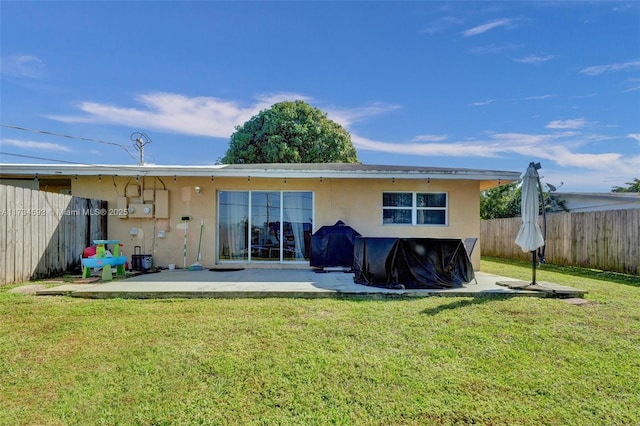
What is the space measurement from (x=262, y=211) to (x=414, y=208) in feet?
14.5

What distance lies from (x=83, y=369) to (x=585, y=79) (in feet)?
53.9

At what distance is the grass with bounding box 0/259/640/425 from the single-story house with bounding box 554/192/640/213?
667 inches

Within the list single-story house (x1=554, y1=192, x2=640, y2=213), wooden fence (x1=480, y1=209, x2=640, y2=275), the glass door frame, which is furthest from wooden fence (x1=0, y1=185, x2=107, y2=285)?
single-story house (x1=554, y1=192, x2=640, y2=213)

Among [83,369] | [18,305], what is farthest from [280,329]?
[18,305]

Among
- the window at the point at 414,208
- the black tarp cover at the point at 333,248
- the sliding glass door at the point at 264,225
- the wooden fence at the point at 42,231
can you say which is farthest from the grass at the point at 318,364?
the window at the point at 414,208

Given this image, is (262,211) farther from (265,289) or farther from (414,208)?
(414,208)

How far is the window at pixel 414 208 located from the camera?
984cm

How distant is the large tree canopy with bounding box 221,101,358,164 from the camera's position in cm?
2156

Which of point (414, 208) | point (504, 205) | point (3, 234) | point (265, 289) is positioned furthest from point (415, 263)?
point (504, 205)

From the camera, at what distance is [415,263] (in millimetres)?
6613

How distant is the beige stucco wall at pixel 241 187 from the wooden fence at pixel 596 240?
386 cm

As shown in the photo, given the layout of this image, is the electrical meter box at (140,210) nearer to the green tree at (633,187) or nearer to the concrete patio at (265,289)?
the concrete patio at (265,289)

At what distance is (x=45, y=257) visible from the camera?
7.78m

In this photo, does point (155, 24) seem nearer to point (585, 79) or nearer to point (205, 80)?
point (205, 80)
